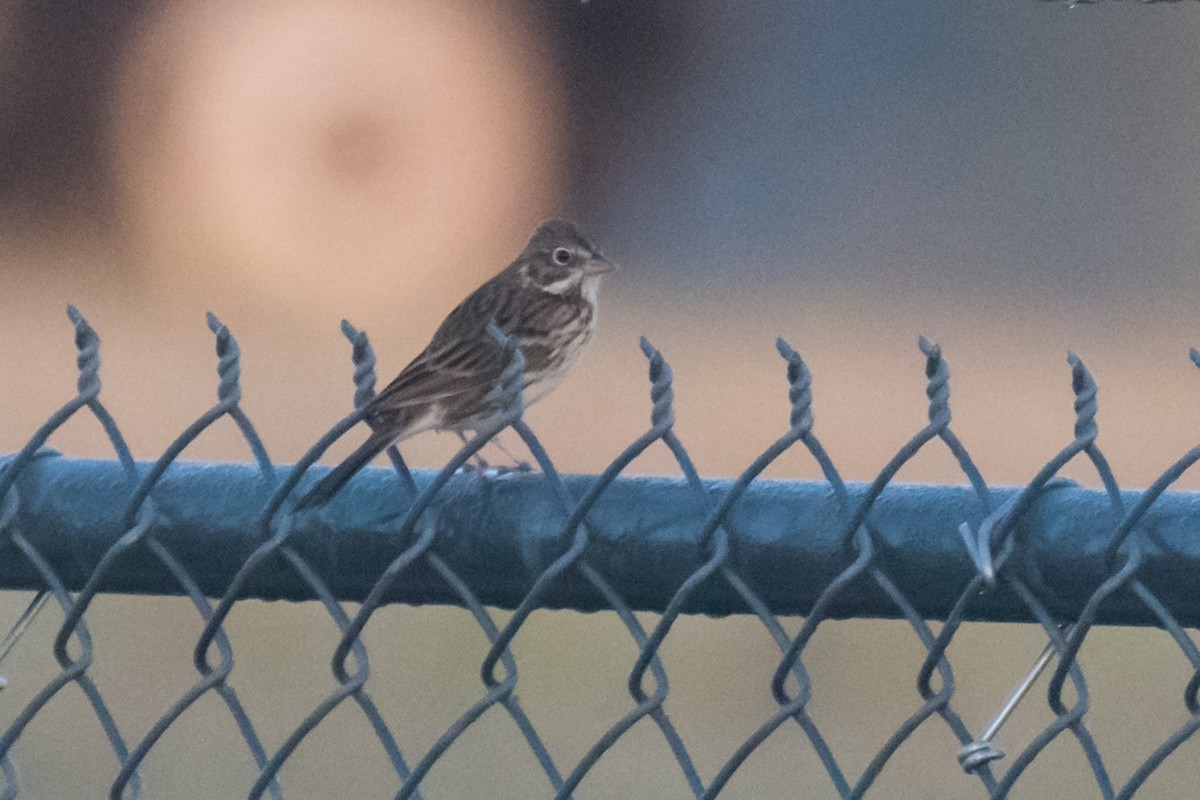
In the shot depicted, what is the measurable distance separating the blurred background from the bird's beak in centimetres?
304

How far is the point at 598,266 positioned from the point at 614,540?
2.63 m

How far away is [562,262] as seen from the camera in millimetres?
4547

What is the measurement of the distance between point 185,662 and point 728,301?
16.3 ft

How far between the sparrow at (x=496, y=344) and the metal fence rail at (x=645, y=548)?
6.3 inches

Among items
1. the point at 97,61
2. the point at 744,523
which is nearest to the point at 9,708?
the point at 744,523

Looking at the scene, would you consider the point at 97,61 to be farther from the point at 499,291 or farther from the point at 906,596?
the point at 906,596

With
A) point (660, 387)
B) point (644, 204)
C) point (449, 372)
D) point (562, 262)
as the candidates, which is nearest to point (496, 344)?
point (449, 372)

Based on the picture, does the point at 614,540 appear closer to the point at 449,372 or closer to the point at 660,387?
the point at 660,387

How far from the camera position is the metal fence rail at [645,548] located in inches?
76.2

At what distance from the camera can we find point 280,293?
10562mm

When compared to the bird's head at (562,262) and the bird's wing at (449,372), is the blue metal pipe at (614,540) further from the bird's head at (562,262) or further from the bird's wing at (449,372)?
the bird's head at (562,262)

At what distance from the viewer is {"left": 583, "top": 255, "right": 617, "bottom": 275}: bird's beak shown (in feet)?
15.0

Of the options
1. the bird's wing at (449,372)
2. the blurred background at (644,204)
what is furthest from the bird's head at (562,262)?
the blurred background at (644,204)

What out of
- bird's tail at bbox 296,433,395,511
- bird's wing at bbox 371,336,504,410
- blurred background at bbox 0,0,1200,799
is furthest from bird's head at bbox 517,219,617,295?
blurred background at bbox 0,0,1200,799
